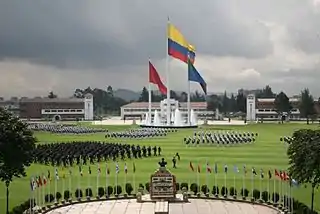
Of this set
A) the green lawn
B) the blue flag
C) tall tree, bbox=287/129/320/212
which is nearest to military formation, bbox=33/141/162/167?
the green lawn

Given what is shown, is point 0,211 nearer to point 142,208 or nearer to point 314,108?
point 142,208

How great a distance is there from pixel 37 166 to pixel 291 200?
72.7 feet

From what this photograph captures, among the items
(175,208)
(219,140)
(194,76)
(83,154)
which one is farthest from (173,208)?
(194,76)

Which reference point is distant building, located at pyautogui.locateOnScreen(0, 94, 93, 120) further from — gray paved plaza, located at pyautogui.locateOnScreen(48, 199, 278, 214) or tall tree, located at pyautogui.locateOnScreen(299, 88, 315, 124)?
gray paved plaza, located at pyautogui.locateOnScreen(48, 199, 278, 214)

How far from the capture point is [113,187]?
31.4 m

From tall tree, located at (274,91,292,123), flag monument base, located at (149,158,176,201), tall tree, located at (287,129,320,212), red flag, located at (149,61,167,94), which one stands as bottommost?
flag monument base, located at (149,158,176,201)

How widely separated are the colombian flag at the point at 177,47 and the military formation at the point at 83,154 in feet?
132

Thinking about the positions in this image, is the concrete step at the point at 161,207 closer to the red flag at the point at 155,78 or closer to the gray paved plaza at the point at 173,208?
the gray paved plaza at the point at 173,208

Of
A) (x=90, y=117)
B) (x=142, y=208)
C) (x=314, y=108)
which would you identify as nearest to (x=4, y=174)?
(x=142, y=208)

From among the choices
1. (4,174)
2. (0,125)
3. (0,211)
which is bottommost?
(0,211)

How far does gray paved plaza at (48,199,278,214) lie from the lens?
84.9 feet

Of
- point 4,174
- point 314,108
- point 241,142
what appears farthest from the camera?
point 314,108

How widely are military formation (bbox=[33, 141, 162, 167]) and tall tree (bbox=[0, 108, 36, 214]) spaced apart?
Answer: 1594cm

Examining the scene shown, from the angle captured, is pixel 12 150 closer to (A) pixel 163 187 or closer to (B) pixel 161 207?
(B) pixel 161 207
